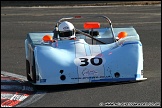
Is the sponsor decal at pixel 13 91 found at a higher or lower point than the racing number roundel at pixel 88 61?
lower

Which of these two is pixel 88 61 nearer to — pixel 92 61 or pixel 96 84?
pixel 92 61

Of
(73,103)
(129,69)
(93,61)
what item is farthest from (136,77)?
(73,103)

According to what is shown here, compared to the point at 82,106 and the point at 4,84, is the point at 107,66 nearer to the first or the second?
the point at 82,106

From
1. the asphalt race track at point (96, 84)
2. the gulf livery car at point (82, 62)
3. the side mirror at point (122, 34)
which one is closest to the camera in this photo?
the asphalt race track at point (96, 84)

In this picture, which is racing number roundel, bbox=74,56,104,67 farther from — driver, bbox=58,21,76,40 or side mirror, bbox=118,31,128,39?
side mirror, bbox=118,31,128,39

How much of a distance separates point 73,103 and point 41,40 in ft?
8.52

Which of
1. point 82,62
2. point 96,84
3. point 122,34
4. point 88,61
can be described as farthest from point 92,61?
point 122,34

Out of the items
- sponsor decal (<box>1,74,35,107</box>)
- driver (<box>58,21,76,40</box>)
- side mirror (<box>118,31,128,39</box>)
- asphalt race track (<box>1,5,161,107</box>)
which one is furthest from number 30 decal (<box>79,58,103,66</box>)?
side mirror (<box>118,31,128,39</box>)

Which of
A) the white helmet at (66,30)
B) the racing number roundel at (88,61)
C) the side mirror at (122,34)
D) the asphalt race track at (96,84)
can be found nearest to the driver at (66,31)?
the white helmet at (66,30)

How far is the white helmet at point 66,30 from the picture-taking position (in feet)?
33.7

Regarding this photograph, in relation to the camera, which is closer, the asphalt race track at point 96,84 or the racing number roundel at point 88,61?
the asphalt race track at point 96,84

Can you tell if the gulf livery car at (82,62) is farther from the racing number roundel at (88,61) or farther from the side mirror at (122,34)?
the side mirror at (122,34)

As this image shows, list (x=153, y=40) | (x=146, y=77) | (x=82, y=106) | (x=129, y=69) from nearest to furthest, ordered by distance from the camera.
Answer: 1. (x=82, y=106)
2. (x=129, y=69)
3. (x=146, y=77)
4. (x=153, y=40)

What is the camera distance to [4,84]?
33.2ft
